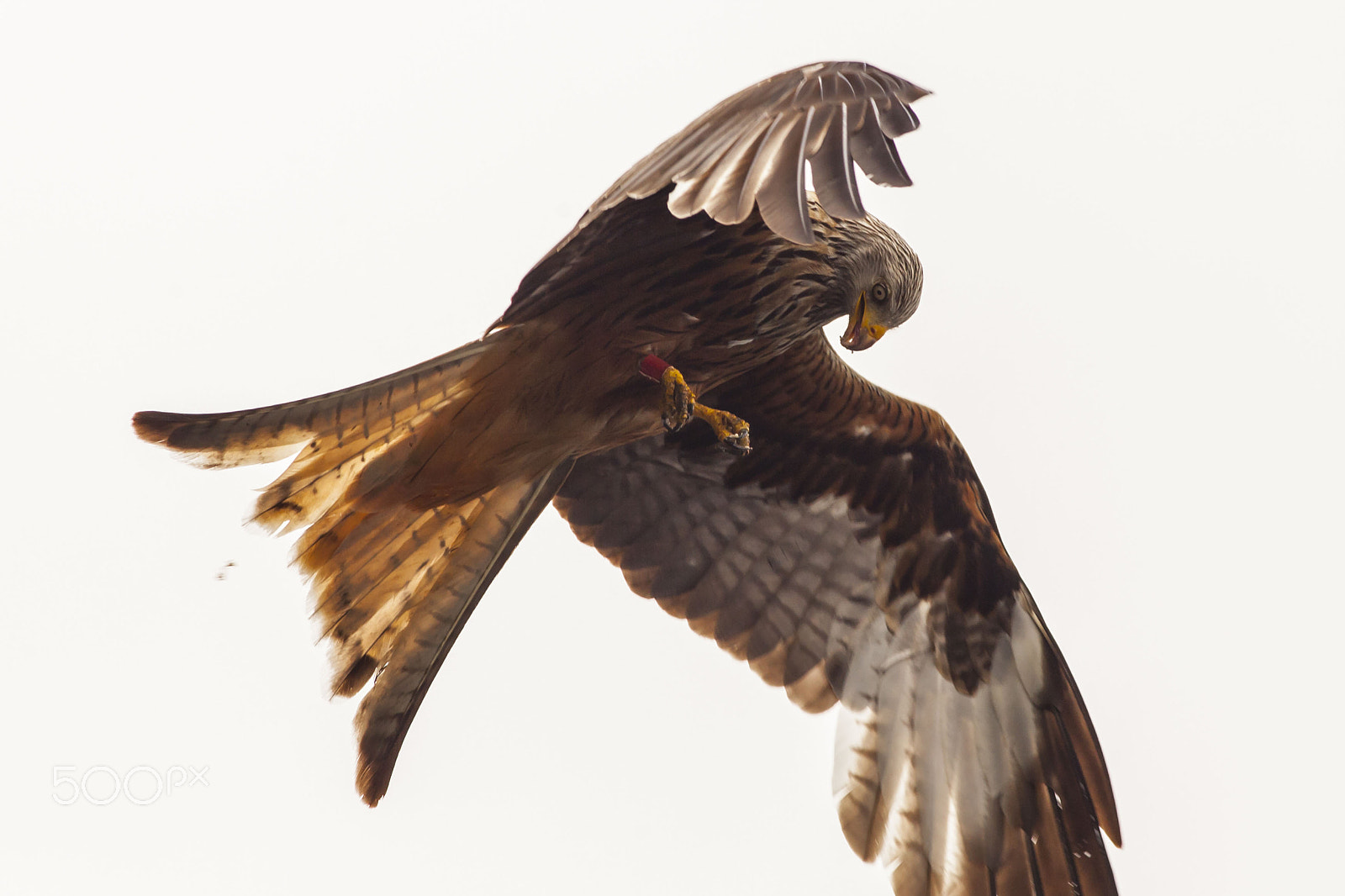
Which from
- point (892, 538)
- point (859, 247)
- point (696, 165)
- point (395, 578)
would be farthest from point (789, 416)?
point (696, 165)

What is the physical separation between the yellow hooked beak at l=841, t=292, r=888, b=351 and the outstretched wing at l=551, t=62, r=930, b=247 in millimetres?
669

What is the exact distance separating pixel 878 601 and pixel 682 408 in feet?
3.40

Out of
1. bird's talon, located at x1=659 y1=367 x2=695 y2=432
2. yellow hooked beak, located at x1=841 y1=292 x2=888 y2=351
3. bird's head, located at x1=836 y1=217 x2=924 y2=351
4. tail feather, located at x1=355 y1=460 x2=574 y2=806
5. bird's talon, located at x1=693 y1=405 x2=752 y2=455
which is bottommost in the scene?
tail feather, located at x1=355 y1=460 x2=574 y2=806

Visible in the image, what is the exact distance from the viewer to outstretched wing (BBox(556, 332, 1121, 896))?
277 centimetres

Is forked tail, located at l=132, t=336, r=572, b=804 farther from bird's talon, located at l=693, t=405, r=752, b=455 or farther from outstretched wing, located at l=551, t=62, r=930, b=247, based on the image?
outstretched wing, located at l=551, t=62, r=930, b=247

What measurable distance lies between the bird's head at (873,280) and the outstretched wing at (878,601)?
28 cm

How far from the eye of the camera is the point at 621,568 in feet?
9.62

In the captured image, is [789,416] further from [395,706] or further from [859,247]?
[395,706]

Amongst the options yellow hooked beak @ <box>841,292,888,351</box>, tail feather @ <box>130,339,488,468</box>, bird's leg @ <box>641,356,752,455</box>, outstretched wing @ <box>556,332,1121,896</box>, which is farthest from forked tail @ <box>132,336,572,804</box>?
yellow hooked beak @ <box>841,292,888,351</box>

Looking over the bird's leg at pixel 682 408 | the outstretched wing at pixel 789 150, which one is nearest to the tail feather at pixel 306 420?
the bird's leg at pixel 682 408

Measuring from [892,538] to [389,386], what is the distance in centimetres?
139

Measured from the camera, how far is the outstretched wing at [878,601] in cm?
277

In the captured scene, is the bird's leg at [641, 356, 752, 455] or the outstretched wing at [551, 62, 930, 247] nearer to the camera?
the outstretched wing at [551, 62, 930, 247]

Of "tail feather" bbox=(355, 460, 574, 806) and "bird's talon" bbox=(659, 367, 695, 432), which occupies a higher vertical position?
"bird's talon" bbox=(659, 367, 695, 432)
